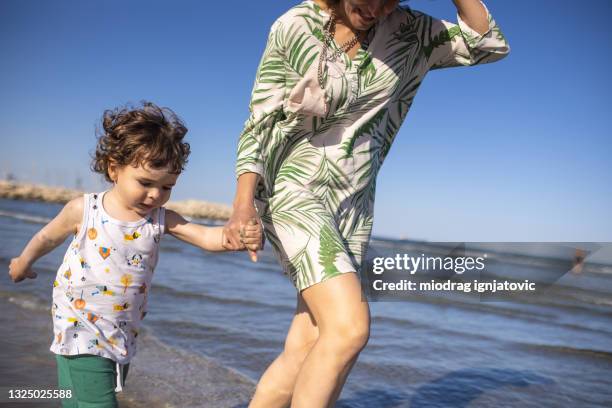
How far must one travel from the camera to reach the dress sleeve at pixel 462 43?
196 centimetres

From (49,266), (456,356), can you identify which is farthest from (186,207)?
(456,356)

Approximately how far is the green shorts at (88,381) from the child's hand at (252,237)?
36.1 inches

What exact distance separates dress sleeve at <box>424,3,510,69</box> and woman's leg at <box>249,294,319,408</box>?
1.19 m

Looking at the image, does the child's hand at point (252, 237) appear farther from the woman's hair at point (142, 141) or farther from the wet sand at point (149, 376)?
the wet sand at point (149, 376)

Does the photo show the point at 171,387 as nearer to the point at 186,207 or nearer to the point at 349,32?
the point at 349,32

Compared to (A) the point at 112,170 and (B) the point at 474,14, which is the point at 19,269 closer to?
(A) the point at 112,170

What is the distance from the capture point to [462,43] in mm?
1980

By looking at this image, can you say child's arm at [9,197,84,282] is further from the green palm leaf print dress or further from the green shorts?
the green palm leaf print dress

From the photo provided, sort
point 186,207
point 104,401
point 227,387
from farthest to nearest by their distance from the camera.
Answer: point 186,207
point 227,387
point 104,401

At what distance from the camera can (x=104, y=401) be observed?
2059 millimetres

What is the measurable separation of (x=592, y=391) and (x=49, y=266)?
6.55m

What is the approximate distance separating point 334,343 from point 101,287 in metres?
1.04

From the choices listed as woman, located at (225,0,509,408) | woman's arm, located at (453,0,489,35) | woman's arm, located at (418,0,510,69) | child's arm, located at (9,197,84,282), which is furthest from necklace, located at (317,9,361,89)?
child's arm, located at (9,197,84,282)

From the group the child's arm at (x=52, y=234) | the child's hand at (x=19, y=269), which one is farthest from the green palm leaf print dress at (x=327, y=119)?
the child's hand at (x=19, y=269)
